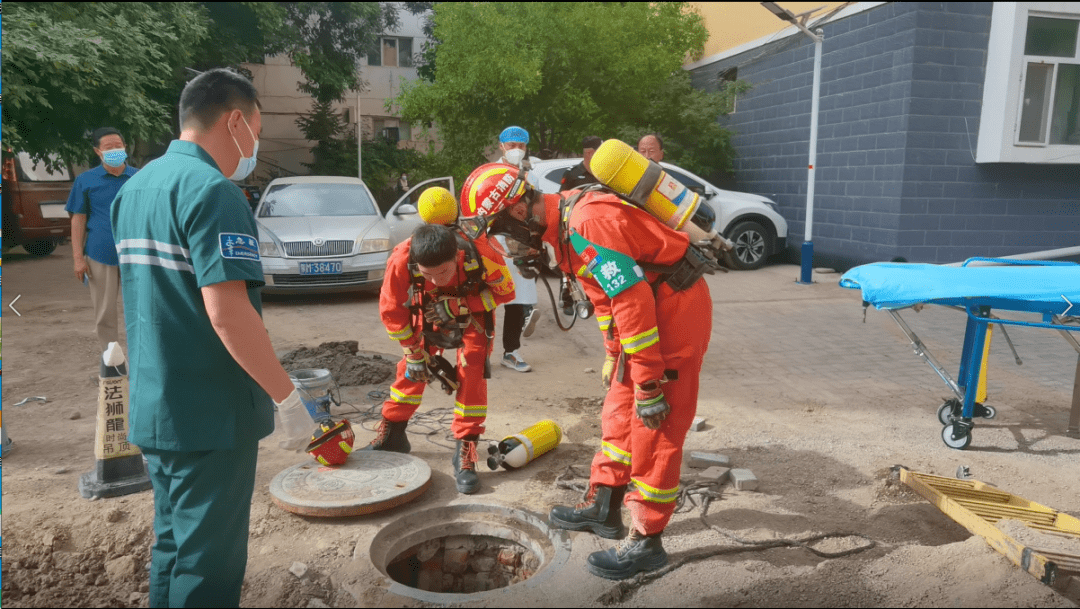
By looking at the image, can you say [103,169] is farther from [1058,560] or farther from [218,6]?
[218,6]

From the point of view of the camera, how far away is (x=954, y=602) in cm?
299

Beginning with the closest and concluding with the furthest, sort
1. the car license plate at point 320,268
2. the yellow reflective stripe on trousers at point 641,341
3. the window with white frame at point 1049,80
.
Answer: the yellow reflective stripe on trousers at point 641,341 → the car license plate at point 320,268 → the window with white frame at point 1049,80

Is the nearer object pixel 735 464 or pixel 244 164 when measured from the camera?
pixel 244 164

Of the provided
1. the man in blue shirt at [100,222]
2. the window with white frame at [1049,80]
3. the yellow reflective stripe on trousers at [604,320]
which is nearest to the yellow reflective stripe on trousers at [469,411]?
the yellow reflective stripe on trousers at [604,320]

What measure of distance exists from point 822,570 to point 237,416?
2567 mm

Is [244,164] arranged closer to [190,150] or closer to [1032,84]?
[190,150]

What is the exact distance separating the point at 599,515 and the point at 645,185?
167 cm

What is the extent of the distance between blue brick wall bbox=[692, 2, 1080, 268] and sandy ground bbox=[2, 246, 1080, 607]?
9.97ft

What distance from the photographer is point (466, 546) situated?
3.87m

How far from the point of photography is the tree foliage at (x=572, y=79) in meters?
14.3

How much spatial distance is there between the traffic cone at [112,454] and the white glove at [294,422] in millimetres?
2022

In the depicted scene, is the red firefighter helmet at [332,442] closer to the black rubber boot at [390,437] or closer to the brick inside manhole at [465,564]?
the black rubber boot at [390,437]

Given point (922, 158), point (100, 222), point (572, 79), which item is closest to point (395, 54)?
point (572, 79)

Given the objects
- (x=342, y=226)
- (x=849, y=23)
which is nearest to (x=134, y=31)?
(x=342, y=226)
